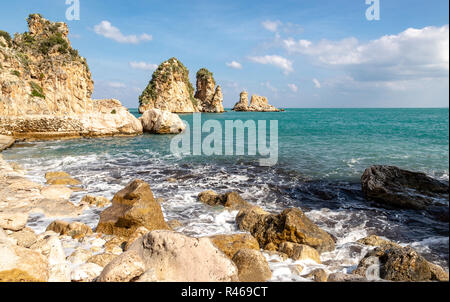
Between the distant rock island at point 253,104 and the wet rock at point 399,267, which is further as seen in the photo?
the distant rock island at point 253,104

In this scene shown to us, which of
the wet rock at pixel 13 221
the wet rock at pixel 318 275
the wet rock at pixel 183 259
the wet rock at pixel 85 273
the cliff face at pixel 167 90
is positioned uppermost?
the cliff face at pixel 167 90

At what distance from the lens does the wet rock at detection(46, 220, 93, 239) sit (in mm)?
6418

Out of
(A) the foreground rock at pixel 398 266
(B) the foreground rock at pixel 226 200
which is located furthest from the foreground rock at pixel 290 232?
(B) the foreground rock at pixel 226 200

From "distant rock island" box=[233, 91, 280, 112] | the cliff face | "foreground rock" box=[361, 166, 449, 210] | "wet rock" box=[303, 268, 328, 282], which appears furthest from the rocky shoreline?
"distant rock island" box=[233, 91, 280, 112]

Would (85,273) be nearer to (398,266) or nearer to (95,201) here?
(95,201)

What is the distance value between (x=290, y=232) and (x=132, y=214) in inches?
163

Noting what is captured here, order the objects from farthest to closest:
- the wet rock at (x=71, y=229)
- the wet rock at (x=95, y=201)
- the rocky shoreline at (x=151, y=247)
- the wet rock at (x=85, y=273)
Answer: the wet rock at (x=95, y=201)
the wet rock at (x=71, y=229)
the wet rock at (x=85, y=273)
the rocky shoreline at (x=151, y=247)

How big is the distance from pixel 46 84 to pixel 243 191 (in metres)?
32.6

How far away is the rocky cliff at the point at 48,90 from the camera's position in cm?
2534

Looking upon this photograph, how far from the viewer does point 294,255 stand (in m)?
5.59

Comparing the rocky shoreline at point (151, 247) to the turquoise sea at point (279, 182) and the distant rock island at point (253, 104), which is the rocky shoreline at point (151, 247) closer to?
the turquoise sea at point (279, 182)

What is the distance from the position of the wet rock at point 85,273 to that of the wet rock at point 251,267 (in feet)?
8.34

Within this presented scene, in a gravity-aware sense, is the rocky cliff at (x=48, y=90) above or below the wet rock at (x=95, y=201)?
above
